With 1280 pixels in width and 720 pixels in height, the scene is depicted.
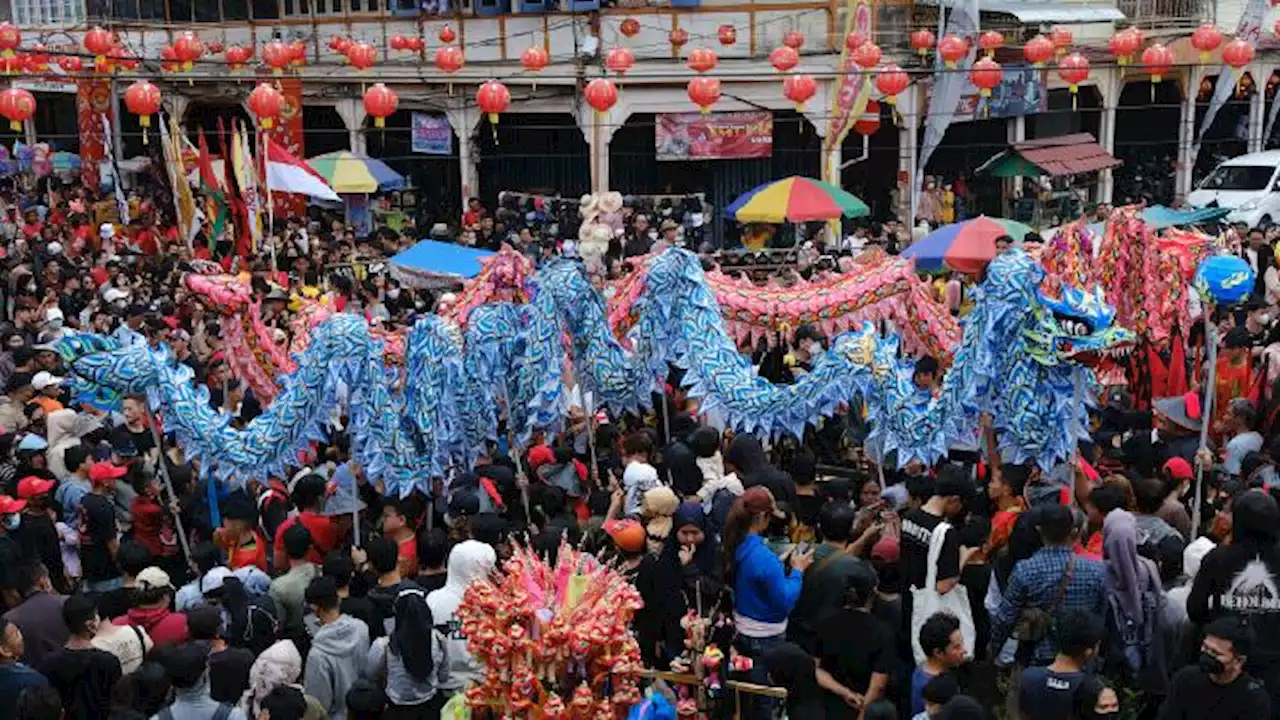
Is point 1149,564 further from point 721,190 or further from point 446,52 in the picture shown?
point 721,190

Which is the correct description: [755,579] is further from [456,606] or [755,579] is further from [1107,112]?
[1107,112]

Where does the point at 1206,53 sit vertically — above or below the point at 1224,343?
above

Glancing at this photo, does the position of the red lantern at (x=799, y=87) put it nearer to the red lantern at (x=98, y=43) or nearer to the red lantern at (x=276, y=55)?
the red lantern at (x=276, y=55)

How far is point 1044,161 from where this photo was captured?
18.5 metres

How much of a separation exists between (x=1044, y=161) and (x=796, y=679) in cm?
1445

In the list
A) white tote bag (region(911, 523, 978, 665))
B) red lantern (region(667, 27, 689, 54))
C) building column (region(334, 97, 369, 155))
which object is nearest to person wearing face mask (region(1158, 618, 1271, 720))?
white tote bag (region(911, 523, 978, 665))

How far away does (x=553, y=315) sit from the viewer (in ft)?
27.1

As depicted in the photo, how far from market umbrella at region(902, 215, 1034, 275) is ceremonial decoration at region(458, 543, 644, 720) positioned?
7.16 m

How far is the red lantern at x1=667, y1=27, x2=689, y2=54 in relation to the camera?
18656 millimetres

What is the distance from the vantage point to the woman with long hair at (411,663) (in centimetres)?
525

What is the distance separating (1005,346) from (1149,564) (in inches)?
65.2

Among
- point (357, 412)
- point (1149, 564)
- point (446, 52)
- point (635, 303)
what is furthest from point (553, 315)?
point (446, 52)

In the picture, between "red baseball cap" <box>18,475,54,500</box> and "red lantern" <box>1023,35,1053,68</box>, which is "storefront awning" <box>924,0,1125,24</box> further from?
"red baseball cap" <box>18,475,54,500</box>

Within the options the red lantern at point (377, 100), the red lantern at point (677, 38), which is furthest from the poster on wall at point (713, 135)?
the red lantern at point (377, 100)
